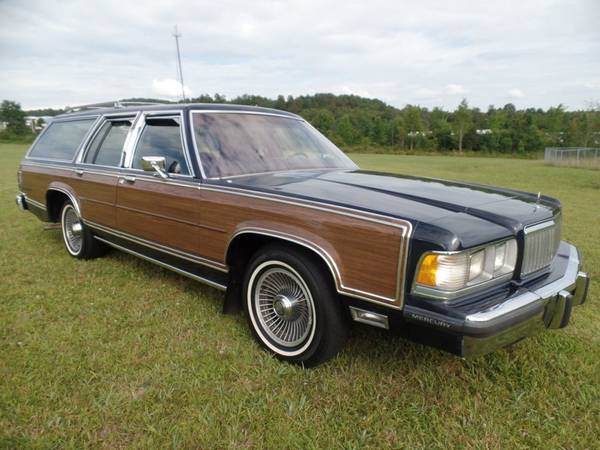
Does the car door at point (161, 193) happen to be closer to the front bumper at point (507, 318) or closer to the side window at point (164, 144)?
the side window at point (164, 144)

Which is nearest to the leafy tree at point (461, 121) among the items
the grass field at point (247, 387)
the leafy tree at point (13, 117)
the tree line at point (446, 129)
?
the tree line at point (446, 129)

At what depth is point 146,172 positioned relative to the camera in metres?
3.66

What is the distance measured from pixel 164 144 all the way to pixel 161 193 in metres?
0.47

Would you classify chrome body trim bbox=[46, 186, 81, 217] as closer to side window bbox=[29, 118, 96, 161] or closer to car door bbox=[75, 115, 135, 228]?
car door bbox=[75, 115, 135, 228]

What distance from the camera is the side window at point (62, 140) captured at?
4879 millimetres

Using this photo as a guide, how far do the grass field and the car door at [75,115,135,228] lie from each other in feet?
3.23

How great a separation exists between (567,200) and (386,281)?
10435mm

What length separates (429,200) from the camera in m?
2.55

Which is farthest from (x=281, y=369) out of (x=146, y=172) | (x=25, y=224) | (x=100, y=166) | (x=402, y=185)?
(x=25, y=224)

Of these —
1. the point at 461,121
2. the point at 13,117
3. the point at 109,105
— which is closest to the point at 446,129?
the point at 461,121

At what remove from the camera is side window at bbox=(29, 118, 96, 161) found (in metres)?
4.88

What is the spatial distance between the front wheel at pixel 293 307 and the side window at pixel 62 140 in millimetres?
3072

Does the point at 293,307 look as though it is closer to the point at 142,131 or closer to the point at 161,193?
the point at 161,193

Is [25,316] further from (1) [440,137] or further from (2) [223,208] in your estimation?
(1) [440,137]
